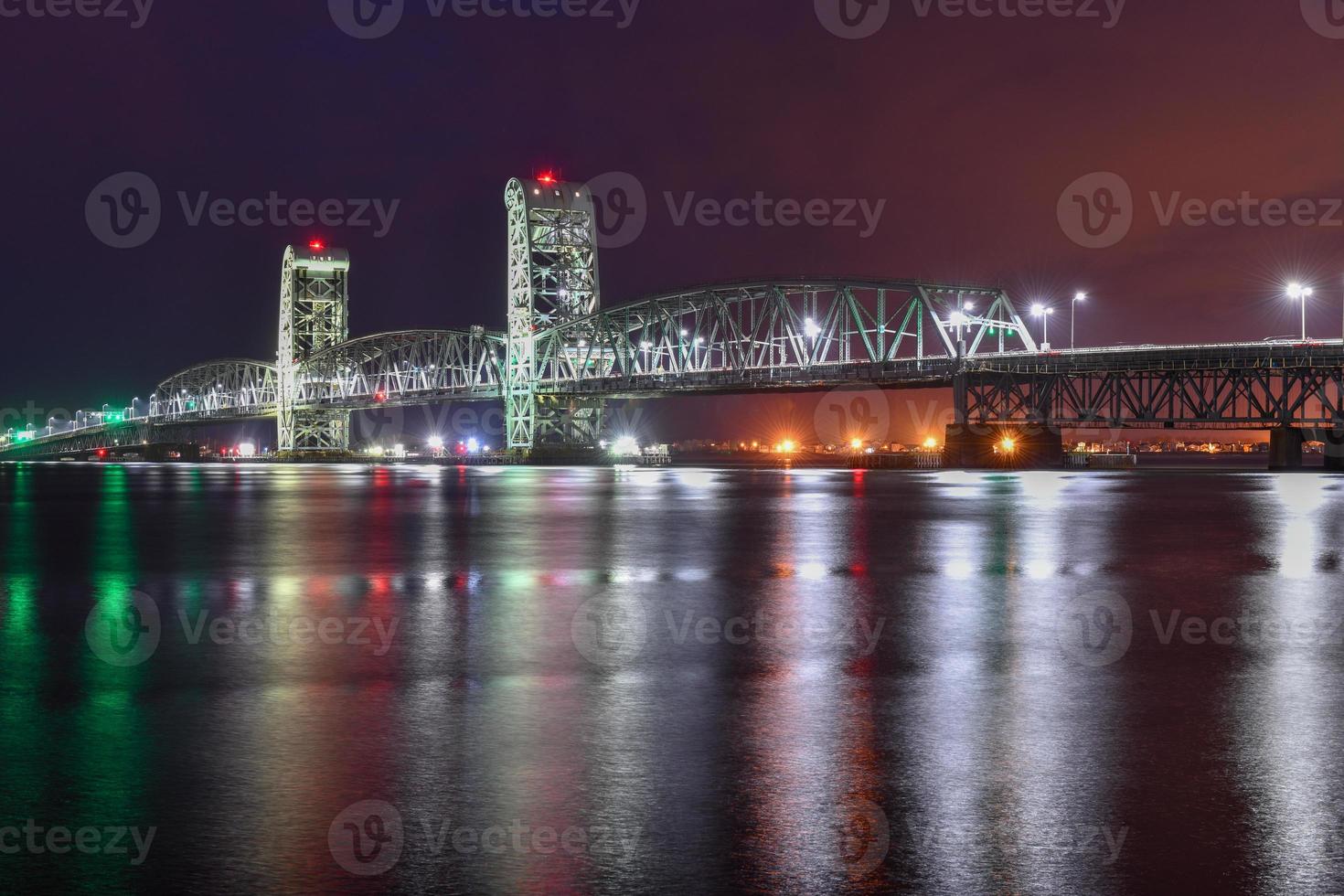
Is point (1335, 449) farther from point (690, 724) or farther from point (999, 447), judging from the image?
point (690, 724)

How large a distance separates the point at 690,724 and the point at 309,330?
179498 millimetres

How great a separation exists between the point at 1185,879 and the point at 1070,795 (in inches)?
47.7

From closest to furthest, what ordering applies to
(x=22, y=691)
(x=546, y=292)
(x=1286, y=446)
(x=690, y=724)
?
(x=690, y=724)
(x=22, y=691)
(x=1286, y=446)
(x=546, y=292)

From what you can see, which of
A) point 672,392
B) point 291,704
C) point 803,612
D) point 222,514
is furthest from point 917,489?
point 672,392

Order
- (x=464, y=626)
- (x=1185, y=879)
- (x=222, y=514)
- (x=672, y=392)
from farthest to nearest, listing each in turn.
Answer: (x=672, y=392) → (x=222, y=514) → (x=464, y=626) → (x=1185, y=879)

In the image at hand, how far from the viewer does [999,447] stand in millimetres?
90875

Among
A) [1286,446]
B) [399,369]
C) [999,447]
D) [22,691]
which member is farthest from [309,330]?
[22,691]

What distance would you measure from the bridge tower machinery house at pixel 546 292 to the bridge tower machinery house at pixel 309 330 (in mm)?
52620

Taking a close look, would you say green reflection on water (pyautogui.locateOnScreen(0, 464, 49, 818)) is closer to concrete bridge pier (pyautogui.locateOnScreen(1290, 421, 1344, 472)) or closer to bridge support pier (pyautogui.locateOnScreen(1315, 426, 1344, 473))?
bridge support pier (pyautogui.locateOnScreen(1315, 426, 1344, 473))

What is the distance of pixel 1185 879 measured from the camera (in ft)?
18.6

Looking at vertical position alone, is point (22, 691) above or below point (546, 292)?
below

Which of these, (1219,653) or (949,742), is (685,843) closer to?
(949,742)

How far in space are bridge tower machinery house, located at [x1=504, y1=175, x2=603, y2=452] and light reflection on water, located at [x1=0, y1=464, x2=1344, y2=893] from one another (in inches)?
4258

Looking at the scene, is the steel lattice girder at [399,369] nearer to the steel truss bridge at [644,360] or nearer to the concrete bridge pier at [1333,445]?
the steel truss bridge at [644,360]
